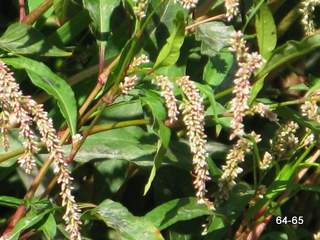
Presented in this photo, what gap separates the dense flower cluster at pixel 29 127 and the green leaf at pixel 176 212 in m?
0.31

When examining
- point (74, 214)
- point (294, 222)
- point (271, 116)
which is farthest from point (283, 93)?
point (74, 214)

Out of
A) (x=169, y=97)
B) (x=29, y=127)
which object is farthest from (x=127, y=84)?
(x=29, y=127)

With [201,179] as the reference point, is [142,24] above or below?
above

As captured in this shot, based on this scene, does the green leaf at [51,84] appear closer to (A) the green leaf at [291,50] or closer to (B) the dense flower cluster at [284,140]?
(A) the green leaf at [291,50]

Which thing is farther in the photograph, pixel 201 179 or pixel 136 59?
pixel 136 59

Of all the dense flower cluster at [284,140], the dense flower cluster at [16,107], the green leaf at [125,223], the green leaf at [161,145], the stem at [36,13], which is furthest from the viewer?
the dense flower cluster at [284,140]

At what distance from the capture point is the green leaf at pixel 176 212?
1.65 meters

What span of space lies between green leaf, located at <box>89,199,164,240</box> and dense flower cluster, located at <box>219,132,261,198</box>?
17cm

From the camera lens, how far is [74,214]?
4.46ft

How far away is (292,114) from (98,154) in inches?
16.4

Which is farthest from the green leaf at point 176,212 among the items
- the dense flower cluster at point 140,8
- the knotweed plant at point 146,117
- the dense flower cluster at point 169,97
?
the dense flower cluster at point 140,8

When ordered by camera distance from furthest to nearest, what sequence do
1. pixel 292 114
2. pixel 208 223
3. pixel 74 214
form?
A: pixel 208 223, pixel 292 114, pixel 74 214

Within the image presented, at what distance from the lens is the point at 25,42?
161 centimetres

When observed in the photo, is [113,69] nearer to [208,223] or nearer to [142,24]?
[142,24]
